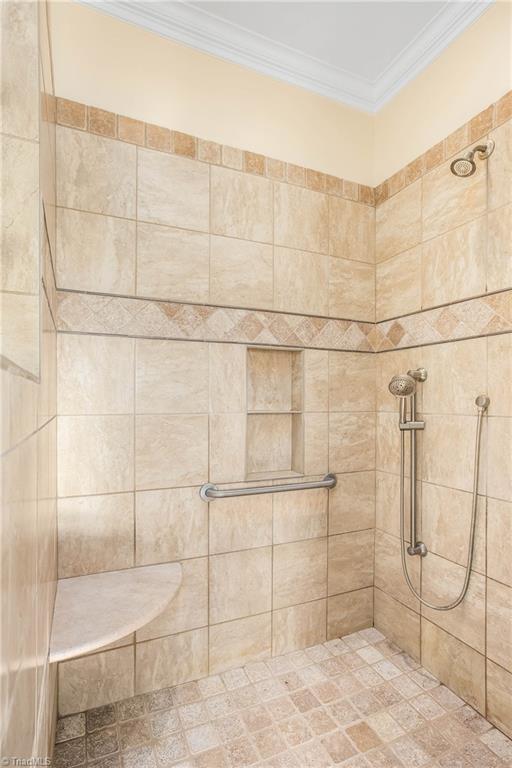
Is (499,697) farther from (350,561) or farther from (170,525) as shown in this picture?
(170,525)

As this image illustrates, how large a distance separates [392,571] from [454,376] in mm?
1016

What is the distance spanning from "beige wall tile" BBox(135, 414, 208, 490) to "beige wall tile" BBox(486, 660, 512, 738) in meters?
1.30

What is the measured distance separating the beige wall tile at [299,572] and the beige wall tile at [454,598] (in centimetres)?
46

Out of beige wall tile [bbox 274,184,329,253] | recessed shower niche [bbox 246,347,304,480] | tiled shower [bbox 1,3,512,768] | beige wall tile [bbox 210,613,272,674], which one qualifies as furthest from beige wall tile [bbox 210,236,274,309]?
beige wall tile [bbox 210,613,272,674]

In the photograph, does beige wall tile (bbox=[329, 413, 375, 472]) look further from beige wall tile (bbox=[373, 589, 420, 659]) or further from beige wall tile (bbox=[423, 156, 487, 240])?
beige wall tile (bbox=[423, 156, 487, 240])

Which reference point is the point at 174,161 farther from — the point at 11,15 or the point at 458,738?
the point at 458,738

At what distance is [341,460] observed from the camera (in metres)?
2.01

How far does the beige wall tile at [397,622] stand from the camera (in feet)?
5.98

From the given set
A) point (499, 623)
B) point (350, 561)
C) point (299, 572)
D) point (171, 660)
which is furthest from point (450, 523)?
point (171, 660)

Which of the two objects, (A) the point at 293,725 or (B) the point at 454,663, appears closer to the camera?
(A) the point at 293,725

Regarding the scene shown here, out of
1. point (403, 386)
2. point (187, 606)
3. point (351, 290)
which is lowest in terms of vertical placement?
point (187, 606)

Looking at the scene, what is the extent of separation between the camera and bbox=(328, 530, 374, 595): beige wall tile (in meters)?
1.99

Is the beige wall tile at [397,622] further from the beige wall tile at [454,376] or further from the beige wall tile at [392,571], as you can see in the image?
the beige wall tile at [454,376]

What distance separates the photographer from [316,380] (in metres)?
1.95
